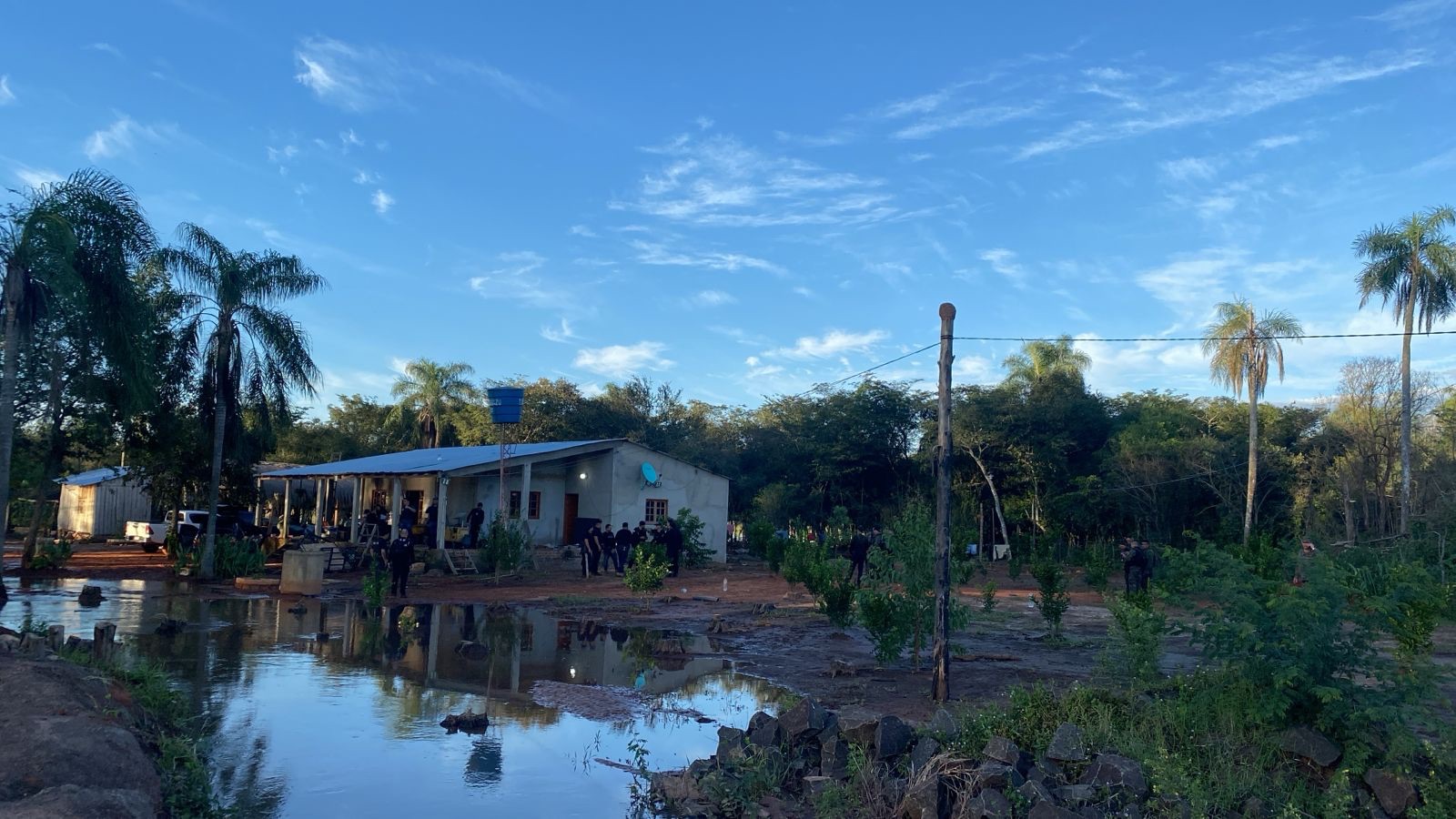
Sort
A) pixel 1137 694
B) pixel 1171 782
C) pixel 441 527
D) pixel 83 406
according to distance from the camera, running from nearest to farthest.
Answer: pixel 1171 782, pixel 1137 694, pixel 83 406, pixel 441 527

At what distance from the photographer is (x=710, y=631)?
17859 mm

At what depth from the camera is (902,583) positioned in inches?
516

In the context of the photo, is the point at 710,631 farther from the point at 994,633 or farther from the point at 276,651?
the point at 276,651

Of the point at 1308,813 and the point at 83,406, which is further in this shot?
the point at 83,406

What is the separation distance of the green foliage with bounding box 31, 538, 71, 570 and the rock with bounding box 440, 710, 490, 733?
69.6 feet

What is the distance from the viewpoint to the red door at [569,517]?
111 ft

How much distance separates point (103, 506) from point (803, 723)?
44.2 meters

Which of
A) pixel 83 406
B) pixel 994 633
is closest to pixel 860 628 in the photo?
pixel 994 633

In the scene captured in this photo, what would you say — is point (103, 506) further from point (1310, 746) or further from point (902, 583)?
point (1310, 746)

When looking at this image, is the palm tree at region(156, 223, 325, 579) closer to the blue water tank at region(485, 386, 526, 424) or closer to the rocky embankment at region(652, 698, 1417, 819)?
the blue water tank at region(485, 386, 526, 424)

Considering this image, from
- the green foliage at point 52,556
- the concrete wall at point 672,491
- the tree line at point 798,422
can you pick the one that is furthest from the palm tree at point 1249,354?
the green foliage at point 52,556

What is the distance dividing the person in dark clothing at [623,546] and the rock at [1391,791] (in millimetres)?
21387

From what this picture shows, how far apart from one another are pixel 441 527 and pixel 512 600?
6183 mm

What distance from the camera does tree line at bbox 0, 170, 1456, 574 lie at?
15156 millimetres
